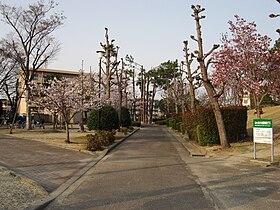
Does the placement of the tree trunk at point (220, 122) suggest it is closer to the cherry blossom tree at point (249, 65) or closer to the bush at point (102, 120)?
the cherry blossom tree at point (249, 65)

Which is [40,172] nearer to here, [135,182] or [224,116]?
[135,182]

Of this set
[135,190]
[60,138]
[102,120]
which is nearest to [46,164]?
[135,190]

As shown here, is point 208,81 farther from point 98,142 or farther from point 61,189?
point 61,189

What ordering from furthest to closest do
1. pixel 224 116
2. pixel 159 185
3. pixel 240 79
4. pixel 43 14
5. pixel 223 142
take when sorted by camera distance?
pixel 43 14 < pixel 240 79 < pixel 224 116 < pixel 223 142 < pixel 159 185

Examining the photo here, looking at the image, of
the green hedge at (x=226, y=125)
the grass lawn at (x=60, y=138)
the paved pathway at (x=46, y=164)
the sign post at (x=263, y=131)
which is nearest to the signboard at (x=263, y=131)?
the sign post at (x=263, y=131)

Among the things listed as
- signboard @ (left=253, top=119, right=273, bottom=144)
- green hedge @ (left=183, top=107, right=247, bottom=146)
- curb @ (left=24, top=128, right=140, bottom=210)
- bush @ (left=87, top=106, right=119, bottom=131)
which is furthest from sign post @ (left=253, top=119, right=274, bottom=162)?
bush @ (left=87, top=106, right=119, bottom=131)

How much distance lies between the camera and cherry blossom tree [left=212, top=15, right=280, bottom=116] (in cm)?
1739

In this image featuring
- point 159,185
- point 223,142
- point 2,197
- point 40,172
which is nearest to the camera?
point 2,197

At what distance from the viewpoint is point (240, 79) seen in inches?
708

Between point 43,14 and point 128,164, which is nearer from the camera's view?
point 128,164

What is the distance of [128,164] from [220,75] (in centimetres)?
951

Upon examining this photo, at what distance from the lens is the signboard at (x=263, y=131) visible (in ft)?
38.0

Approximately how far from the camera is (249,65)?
17609mm

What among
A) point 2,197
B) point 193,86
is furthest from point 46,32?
point 2,197
